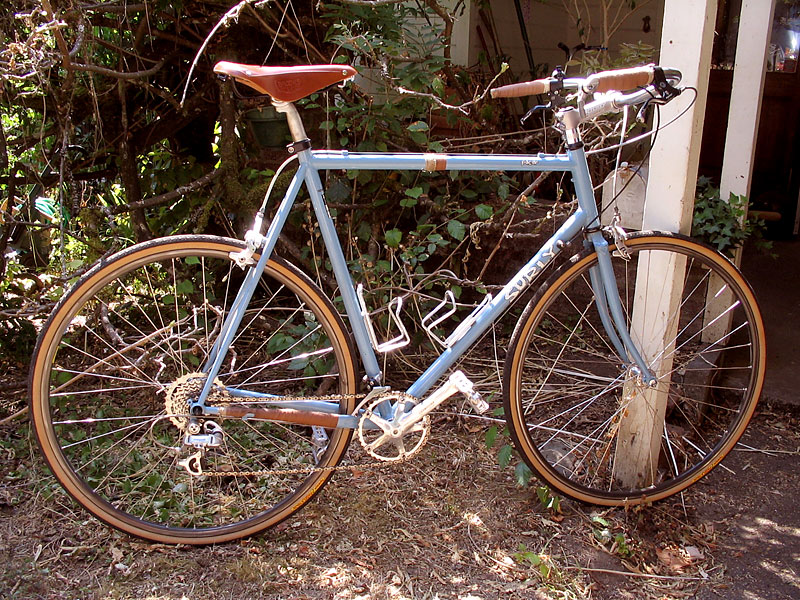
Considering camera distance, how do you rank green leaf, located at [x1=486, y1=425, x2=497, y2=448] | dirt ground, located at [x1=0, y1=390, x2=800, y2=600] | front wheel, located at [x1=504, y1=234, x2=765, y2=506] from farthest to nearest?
green leaf, located at [x1=486, y1=425, x2=497, y2=448] < front wheel, located at [x1=504, y1=234, x2=765, y2=506] < dirt ground, located at [x1=0, y1=390, x2=800, y2=600]

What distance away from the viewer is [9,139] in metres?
3.21

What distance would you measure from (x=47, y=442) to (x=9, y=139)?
5.44 ft

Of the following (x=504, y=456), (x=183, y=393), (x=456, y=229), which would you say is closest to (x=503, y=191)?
(x=456, y=229)

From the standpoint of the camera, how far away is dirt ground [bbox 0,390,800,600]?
2223 millimetres

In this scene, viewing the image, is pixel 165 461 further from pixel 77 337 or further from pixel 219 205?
pixel 219 205

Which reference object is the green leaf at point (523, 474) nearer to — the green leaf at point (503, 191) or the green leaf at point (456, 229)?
the green leaf at point (456, 229)

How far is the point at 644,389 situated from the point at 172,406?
1.55m

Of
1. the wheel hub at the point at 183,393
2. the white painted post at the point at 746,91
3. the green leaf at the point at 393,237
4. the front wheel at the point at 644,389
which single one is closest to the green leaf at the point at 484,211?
the green leaf at the point at 393,237

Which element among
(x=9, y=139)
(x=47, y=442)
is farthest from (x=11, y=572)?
(x=9, y=139)

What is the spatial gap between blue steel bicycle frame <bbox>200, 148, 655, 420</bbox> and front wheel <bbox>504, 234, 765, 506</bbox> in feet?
0.23

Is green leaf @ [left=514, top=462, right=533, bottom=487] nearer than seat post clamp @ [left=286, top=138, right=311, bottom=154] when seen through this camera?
No

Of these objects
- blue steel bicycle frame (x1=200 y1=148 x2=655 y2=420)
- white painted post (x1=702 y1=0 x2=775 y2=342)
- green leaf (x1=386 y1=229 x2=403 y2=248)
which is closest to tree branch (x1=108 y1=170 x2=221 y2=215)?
green leaf (x1=386 y1=229 x2=403 y2=248)

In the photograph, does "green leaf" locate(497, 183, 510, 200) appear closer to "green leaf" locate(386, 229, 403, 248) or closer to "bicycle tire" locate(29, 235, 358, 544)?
"green leaf" locate(386, 229, 403, 248)

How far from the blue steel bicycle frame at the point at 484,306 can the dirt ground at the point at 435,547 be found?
460mm
